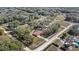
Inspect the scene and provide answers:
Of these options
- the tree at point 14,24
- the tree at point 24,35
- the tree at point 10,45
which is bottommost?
the tree at point 10,45

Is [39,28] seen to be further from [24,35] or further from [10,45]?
[10,45]

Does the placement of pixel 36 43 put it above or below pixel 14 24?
below

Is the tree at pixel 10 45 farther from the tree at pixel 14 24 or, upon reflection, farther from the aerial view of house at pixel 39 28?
the tree at pixel 14 24

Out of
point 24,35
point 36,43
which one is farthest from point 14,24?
point 36,43

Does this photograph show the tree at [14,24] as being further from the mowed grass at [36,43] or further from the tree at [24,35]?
the mowed grass at [36,43]

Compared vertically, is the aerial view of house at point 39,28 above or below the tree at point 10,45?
above

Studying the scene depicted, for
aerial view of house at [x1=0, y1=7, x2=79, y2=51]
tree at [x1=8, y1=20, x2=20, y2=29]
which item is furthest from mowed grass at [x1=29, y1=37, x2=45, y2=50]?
tree at [x1=8, y1=20, x2=20, y2=29]

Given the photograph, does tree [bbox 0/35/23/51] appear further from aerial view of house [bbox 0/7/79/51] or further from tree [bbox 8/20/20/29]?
tree [bbox 8/20/20/29]

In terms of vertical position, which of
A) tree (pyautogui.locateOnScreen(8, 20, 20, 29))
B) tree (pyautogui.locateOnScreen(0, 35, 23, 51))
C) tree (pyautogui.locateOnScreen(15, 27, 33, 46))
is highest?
tree (pyautogui.locateOnScreen(8, 20, 20, 29))

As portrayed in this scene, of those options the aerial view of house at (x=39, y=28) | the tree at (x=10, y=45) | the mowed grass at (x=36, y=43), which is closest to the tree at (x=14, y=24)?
the aerial view of house at (x=39, y=28)
